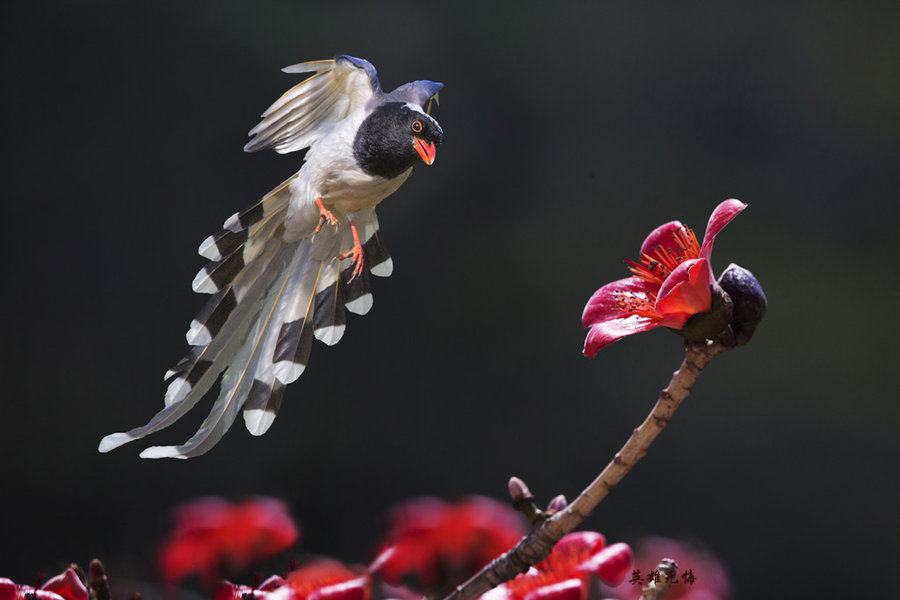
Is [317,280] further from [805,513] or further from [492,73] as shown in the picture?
[805,513]

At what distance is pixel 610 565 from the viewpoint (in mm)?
593

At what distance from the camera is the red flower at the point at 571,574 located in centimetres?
55

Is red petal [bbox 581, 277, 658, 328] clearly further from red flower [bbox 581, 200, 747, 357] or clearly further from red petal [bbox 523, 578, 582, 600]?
red petal [bbox 523, 578, 582, 600]

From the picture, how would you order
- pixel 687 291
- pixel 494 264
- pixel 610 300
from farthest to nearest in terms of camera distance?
1. pixel 494 264
2. pixel 610 300
3. pixel 687 291

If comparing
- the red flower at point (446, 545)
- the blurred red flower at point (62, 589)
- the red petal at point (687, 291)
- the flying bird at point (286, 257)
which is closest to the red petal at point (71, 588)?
the blurred red flower at point (62, 589)

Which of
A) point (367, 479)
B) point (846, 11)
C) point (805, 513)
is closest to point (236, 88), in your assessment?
point (367, 479)

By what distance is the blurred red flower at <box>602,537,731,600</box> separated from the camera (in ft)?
2.34

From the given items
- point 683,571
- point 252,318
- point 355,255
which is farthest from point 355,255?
point 683,571

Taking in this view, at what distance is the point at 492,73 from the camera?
105 centimetres

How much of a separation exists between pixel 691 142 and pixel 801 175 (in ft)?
0.45

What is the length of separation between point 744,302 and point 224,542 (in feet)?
1.55

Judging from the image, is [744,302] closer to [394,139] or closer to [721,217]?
[721,217]

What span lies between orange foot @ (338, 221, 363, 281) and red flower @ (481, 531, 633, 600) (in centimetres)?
29

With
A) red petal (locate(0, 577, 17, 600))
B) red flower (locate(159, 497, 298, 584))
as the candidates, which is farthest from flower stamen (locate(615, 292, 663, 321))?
red petal (locate(0, 577, 17, 600))
